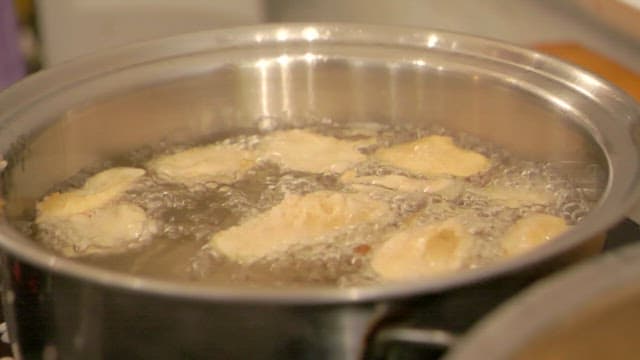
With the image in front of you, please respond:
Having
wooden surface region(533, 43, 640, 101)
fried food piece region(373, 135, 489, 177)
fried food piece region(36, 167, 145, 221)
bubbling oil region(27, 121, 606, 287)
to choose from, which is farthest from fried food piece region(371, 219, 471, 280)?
wooden surface region(533, 43, 640, 101)

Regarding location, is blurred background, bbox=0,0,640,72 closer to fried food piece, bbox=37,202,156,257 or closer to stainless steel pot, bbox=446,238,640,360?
fried food piece, bbox=37,202,156,257

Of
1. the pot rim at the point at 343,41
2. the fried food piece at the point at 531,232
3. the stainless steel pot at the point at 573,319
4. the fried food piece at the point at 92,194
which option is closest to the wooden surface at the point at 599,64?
the pot rim at the point at 343,41

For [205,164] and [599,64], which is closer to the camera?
[205,164]

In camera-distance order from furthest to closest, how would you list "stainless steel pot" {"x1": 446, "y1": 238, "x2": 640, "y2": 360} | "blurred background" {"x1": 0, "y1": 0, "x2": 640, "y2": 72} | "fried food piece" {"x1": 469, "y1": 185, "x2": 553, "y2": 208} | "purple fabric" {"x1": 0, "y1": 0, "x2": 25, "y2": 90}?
1. "purple fabric" {"x1": 0, "y1": 0, "x2": 25, "y2": 90}
2. "blurred background" {"x1": 0, "y1": 0, "x2": 640, "y2": 72}
3. "fried food piece" {"x1": 469, "y1": 185, "x2": 553, "y2": 208}
4. "stainless steel pot" {"x1": 446, "y1": 238, "x2": 640, "y2": 360}

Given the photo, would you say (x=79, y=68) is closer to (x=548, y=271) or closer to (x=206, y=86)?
(x=206, y=86)

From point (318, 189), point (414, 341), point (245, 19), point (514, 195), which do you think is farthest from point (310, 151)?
point (245, 19)

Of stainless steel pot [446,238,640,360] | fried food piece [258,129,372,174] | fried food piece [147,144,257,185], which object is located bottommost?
stainless steel pot [446,238,640,360]

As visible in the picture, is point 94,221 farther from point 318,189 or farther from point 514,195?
point 514,195
